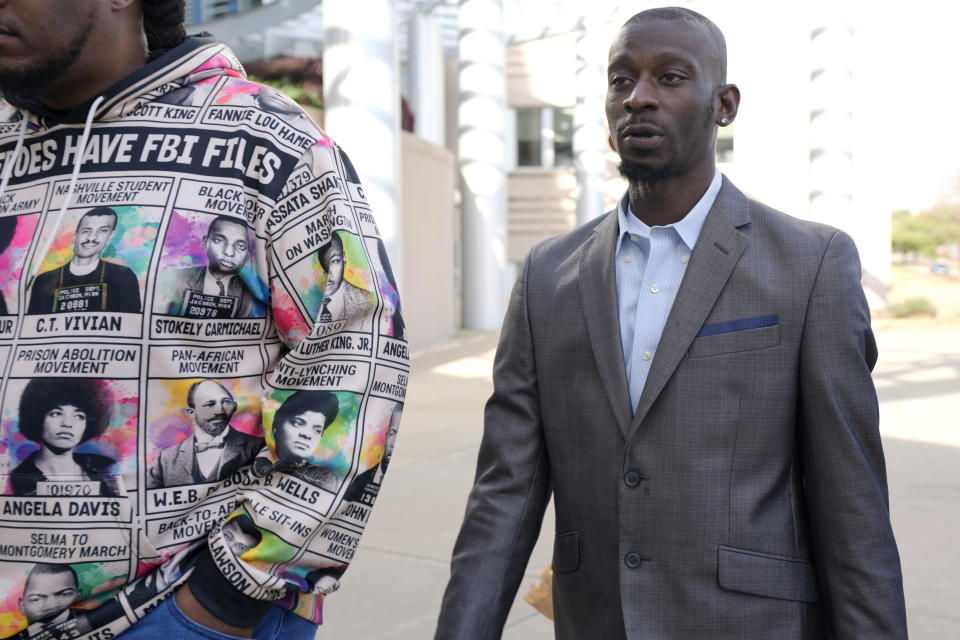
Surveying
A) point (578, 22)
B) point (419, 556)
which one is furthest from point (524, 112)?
point (419, 556)

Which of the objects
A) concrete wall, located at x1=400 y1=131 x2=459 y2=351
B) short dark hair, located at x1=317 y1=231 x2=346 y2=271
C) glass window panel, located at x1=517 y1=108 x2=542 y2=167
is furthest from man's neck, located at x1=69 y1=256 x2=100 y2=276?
glass window panel, located at x1=517 y1=108 x2=542 y2=167

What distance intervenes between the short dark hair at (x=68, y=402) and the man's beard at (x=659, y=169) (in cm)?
109

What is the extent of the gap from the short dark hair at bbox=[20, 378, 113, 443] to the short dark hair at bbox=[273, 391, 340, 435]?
26 cm

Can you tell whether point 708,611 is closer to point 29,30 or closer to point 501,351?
point 501,351

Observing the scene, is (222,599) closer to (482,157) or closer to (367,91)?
(367,91)

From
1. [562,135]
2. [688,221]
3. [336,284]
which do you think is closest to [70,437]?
[336,284]

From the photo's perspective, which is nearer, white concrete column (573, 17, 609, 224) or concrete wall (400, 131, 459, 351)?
concrete wall (400, 131, 459, 351)

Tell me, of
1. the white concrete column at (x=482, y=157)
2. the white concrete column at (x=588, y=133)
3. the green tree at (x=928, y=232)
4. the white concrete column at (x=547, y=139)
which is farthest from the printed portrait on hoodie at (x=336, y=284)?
the green tree at (x=928, y=232)

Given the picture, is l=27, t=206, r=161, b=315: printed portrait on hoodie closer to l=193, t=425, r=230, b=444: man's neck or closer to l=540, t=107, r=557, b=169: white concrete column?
l=193, t=425, r=230, b=444: man's neck

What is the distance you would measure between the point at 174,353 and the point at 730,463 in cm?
102

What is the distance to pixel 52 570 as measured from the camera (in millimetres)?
1757

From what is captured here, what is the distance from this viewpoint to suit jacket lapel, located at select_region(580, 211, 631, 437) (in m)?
2.19

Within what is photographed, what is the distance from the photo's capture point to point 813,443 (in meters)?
2.12

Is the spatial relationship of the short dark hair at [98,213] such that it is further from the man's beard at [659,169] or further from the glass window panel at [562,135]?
the glass window panel at [562,135]
